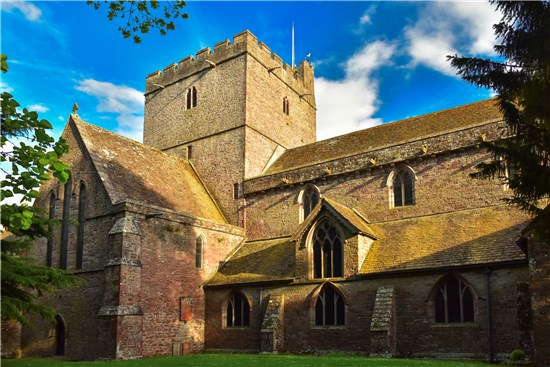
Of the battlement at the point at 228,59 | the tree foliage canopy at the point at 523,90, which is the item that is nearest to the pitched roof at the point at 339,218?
the tree foliage canopy at the point at 523,90

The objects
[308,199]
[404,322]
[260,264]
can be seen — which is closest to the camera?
[404,322]

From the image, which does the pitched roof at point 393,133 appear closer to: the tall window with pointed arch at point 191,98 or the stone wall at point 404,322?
the tall window with pointed arch at point 191,98

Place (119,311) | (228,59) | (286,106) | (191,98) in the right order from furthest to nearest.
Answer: (286,106), (191,98), (228,59), (119,311)

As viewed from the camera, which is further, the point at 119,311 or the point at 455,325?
the point at 119,311

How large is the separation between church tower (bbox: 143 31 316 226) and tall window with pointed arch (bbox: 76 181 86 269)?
855 centimetres

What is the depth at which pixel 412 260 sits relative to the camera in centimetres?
2134

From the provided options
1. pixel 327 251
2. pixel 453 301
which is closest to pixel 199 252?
pixel 327 251

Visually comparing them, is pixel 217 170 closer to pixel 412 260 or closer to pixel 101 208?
pixel 101 208

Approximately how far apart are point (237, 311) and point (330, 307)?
5326 millimetres

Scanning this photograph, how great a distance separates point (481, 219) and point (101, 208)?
17012 millimetres

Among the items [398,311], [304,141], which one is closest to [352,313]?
[398,311]

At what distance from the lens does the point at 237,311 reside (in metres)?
26.1

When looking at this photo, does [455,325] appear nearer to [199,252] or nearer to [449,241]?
[449,241]

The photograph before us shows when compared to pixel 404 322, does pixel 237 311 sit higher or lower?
higher
